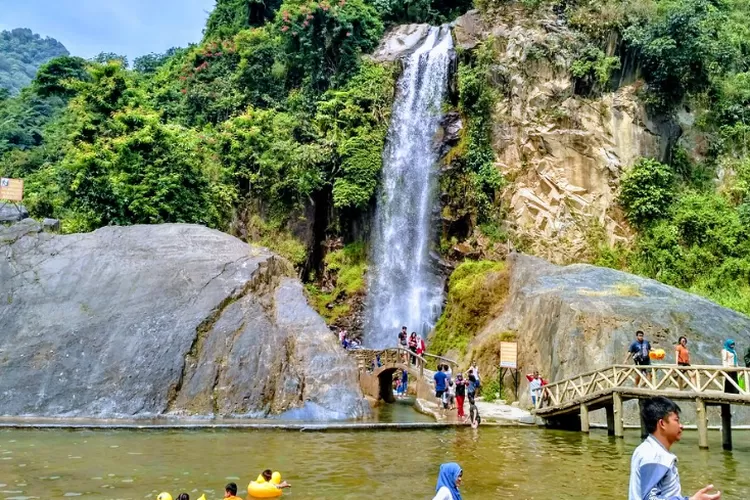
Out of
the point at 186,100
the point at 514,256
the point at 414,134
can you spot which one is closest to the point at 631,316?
the point at 514,256

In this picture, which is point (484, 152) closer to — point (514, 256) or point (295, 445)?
point (514, 256)

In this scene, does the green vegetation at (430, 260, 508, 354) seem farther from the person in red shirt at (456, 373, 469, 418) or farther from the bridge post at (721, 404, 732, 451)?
the bridge post at (721, 404, 732, 451)

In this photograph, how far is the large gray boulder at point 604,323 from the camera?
23203mm

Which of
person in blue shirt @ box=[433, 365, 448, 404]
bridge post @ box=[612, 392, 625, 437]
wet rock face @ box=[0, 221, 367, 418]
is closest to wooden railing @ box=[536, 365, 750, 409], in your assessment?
bridge post @ box=[612, 392, 625, 437]

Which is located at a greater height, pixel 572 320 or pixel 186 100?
pixel 186 100

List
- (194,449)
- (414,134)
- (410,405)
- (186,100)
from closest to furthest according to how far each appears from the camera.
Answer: (194,449) < (410,405) < (414,134) < (186,100)

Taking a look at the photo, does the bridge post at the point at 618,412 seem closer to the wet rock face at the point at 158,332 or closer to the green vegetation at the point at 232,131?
the wet rock face at the point at 158,332

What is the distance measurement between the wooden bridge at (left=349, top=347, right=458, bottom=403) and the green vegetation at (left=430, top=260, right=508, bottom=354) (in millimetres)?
1241

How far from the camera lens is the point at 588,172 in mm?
34250

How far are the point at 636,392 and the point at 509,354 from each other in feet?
20.7

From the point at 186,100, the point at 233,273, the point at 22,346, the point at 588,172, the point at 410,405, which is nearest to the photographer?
the point at 22,346

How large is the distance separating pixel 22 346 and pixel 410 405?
590 inches

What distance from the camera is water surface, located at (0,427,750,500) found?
511 inches

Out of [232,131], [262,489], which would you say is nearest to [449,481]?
[262,489]
